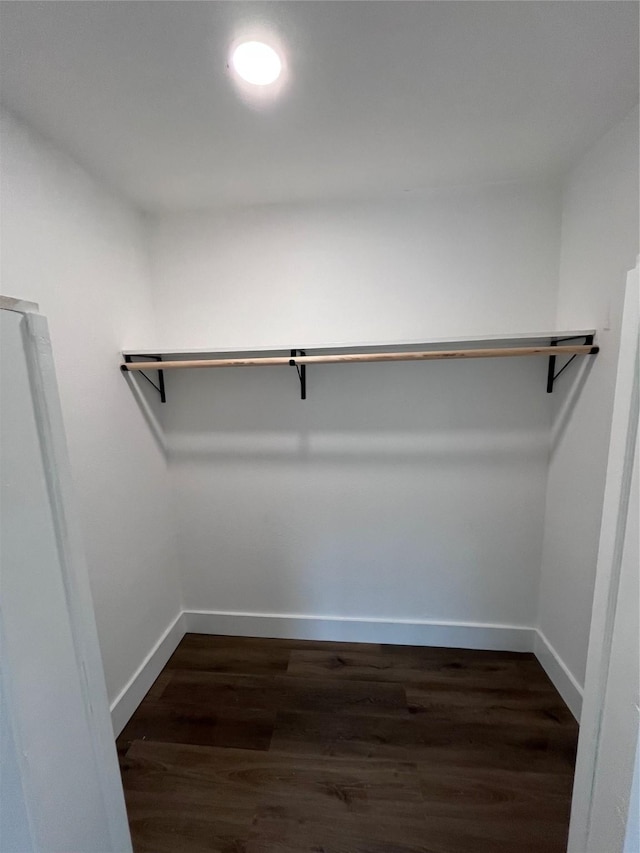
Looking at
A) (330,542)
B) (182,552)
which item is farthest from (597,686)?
(182,552)

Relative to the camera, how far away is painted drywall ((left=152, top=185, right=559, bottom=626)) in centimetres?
181

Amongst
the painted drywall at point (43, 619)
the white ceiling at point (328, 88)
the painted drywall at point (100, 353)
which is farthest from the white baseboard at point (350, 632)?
the white ceiling at point (328, 88)

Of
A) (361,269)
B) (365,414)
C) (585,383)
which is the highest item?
(361,269)

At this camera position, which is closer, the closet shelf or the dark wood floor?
the dark wood floor

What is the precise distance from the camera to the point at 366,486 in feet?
6.64

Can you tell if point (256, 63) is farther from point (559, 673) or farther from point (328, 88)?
point (559, 673)

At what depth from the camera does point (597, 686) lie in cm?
85

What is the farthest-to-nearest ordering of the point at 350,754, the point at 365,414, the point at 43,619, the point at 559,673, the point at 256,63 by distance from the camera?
1. the point at 365,414
2. the point at 559,673
3. the point at 350,754
4. the point at 256,63
5. the point at 43,619

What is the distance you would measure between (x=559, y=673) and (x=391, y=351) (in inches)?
70.8

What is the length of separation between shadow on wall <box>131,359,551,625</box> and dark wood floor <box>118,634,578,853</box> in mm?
319

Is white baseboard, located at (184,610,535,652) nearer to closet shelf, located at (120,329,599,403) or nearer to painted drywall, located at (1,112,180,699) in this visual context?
painted drywall, located at (1,112,180,699)

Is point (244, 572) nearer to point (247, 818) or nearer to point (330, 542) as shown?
point (330, 542)

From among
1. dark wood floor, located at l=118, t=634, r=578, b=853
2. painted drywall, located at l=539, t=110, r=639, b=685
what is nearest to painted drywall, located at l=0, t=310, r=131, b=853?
dark wood floor, located at l=118, t=634, r=578, b=853

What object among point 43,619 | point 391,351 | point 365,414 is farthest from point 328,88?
point 43,619
